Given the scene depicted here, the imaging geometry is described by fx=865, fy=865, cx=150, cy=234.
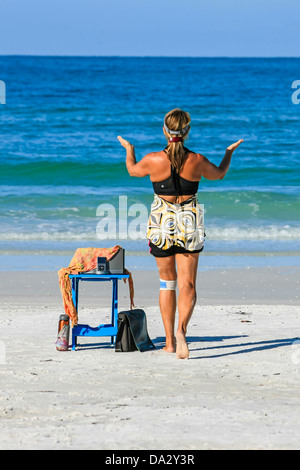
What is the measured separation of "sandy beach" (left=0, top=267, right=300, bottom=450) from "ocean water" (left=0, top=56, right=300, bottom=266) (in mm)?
4438

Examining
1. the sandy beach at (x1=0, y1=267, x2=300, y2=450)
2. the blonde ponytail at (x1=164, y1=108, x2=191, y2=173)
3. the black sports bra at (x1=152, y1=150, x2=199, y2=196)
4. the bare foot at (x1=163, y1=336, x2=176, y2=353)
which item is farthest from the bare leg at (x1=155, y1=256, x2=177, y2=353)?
the blonde ponytail at (x1=164, y1=108, x2=191, y2=173)

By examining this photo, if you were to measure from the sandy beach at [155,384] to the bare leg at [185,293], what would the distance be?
10cm

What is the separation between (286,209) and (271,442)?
1301 centimetres

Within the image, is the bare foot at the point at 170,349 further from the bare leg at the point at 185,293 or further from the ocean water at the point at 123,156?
the ocean water at the point at 123,156

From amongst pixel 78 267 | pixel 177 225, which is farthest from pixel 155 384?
pixel 78 267

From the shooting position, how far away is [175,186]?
5.67 m

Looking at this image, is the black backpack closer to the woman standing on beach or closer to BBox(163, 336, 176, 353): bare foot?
BBox(163, 336, 176, 353): bare foot

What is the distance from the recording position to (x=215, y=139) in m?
27.5

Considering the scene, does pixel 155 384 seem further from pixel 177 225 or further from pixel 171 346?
pixel 177 225

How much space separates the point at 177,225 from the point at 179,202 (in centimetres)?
15

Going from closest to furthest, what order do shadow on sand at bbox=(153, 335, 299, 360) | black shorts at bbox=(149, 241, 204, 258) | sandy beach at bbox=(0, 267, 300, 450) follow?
sandy beach at bbox=(0, 267, 300, 450) → black shorts at bbox=(149, 241, 204, 258) → shadow on sand at bbox=(153, 335, 299, 360)

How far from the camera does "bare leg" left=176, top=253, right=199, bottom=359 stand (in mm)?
5762

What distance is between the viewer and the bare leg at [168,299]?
5.83 meters
